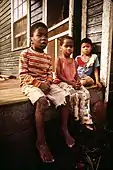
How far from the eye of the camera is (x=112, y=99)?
3.88 ft

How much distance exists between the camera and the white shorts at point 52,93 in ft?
2.46

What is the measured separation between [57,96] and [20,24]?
62.1 inches

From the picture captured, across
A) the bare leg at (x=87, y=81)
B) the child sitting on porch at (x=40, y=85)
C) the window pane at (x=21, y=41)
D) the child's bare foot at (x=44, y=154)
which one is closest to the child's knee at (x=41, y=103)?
the child sitting on porch at (x=40, y=85)

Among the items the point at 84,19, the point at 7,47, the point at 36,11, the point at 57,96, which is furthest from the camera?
the point at 7,47

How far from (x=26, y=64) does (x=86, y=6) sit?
2.39 feet

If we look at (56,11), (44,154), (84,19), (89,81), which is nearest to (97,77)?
(89,81)

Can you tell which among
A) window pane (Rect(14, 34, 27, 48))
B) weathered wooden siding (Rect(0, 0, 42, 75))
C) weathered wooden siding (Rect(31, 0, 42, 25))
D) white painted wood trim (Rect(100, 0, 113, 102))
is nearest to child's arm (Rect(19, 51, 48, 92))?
white painted wood trim (Rect(100, 0, 113, 102))

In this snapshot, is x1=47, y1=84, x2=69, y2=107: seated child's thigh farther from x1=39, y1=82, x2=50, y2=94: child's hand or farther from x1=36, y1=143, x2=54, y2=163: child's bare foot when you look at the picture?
x1=36, y1=143, x2=54, y2=163: child's bare foot

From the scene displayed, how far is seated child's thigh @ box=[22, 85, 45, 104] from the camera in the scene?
2.43 ft

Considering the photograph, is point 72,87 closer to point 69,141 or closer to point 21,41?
point 69,141

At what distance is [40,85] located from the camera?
2.58 ft

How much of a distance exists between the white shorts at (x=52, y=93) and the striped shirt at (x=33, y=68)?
0.03 m

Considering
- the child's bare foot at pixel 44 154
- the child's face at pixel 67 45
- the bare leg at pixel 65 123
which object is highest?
the child's face at pixel 67 45

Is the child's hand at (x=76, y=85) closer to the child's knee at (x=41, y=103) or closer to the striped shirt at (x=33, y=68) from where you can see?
the striped shirt at (x=33, y=68)
